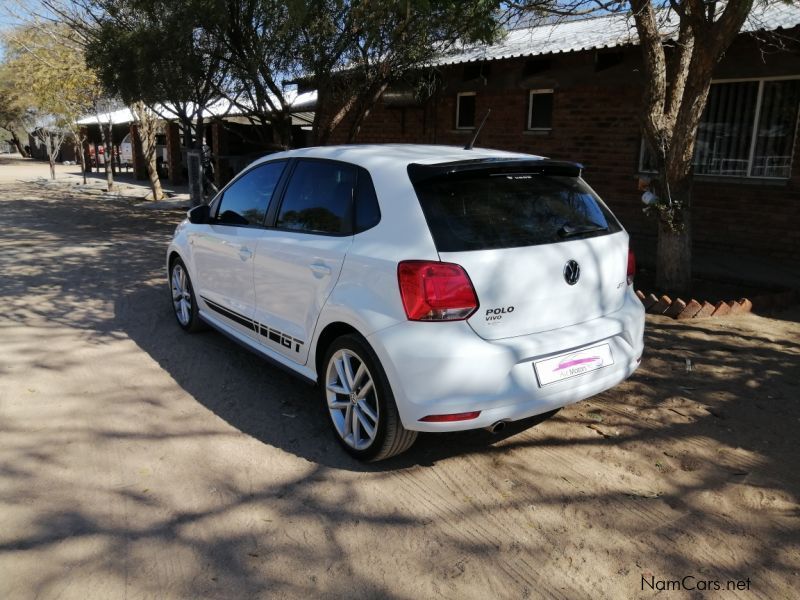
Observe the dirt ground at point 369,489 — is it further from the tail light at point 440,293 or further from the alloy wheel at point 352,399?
the tail light at point 440,293

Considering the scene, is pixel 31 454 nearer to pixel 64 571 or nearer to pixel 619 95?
pixel 64 571

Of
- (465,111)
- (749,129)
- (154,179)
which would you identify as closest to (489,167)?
(749,129)

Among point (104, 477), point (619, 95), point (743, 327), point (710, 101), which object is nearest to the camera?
point (104, 477)

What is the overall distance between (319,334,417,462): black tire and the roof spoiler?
3.03ft

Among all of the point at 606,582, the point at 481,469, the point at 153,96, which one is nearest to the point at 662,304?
the point at 481,469

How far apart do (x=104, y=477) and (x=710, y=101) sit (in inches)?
367

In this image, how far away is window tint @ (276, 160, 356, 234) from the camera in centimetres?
381

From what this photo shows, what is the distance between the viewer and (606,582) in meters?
2.70

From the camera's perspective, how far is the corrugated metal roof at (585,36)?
839cm

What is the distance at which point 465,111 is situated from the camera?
505 inches

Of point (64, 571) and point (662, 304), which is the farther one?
point (662, 304)

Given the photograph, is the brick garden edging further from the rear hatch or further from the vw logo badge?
the vw logo badge

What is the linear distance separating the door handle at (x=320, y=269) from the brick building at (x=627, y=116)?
599 cm

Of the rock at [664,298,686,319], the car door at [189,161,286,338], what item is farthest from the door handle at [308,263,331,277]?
the rock at [664,298,686,319]
